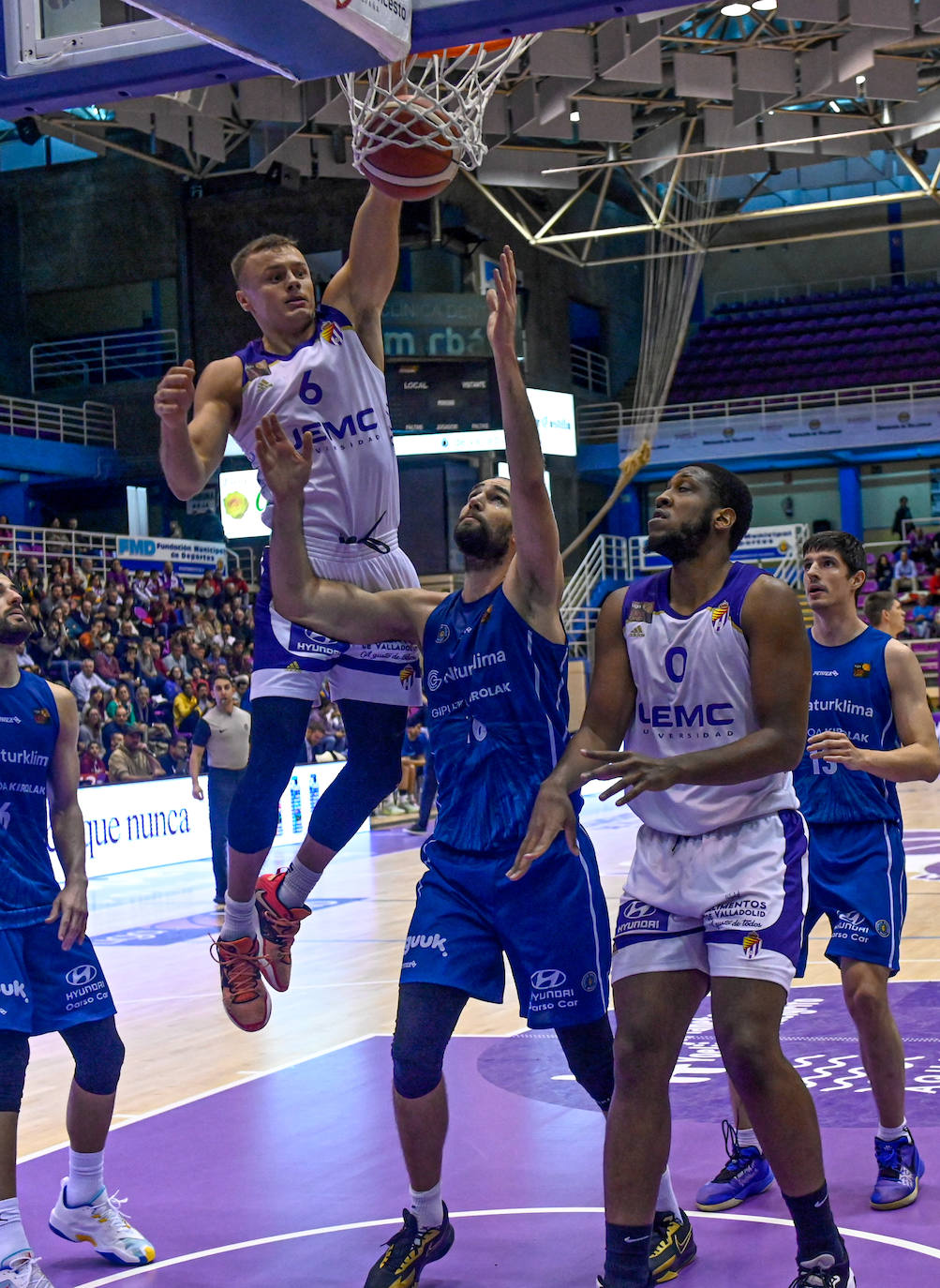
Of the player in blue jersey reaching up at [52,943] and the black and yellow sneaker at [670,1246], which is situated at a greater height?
the player in blue jersey reaching up at [52,943]

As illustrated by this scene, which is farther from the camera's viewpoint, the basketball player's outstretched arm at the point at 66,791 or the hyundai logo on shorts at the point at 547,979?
the basketball player's outstretched arm at the point at 66,791

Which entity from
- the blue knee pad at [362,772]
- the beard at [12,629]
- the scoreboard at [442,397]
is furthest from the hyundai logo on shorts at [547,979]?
the scoreboard at [442,397]

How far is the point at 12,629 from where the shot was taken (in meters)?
4.54

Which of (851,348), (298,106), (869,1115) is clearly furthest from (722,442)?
(869,1115)

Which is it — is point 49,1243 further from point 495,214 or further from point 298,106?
point 495,214

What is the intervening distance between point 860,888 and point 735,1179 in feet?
3.36

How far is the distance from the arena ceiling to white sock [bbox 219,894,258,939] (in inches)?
505

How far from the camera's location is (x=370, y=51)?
139 inches

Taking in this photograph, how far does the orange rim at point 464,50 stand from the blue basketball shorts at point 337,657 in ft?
4.30

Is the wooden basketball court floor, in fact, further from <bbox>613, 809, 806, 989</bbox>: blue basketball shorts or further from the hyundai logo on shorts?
<bbox>613, 809, 806, 989</bbox>: blue basketball shorts

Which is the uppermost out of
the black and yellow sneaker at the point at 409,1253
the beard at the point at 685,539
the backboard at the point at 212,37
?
the backboard at the point at 212,37

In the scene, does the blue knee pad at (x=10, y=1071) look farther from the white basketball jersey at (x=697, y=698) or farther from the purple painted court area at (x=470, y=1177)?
the white basketball jersey at (x=697, y=698)

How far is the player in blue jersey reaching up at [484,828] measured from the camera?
159 inches

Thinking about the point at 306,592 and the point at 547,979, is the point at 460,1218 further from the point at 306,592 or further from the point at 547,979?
the point at 306,592
